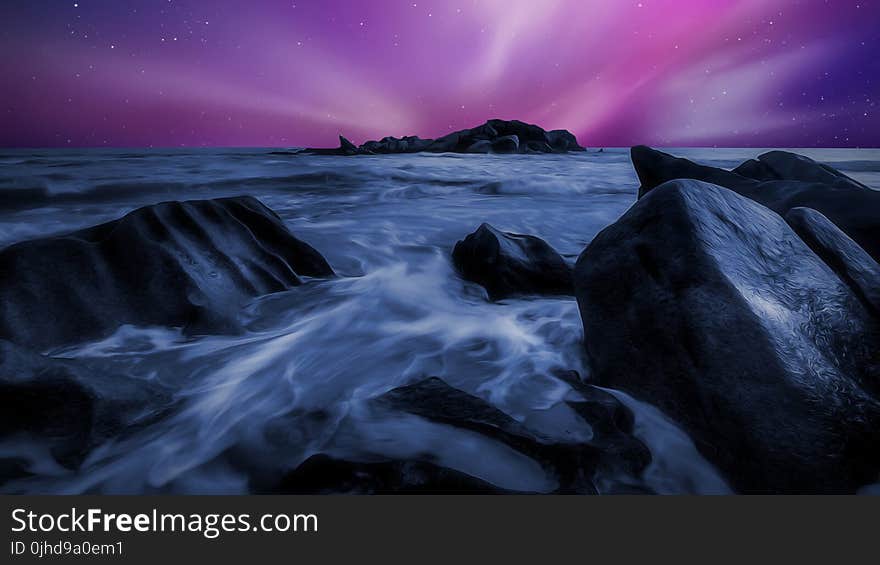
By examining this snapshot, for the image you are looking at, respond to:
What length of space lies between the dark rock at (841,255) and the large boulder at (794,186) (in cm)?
80

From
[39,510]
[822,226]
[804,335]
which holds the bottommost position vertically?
[39,510]

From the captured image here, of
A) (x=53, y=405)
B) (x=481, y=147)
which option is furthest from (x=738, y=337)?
(x=481, y=147)

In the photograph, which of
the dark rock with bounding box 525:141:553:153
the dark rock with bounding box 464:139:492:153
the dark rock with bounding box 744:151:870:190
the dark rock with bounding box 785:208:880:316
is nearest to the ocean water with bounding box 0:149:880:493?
the dark rock with bounding box 785:208:880:316

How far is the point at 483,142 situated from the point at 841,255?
36.1 meters

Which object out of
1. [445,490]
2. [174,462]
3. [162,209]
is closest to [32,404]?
[174,462]

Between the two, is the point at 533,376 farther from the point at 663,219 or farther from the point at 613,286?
the point at 663,219

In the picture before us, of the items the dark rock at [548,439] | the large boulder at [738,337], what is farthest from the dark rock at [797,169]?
the dark rock at [548,439]

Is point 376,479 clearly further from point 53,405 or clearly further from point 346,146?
point 346,146

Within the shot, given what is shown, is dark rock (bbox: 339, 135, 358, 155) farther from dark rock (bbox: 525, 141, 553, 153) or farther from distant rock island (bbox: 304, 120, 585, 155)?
dark rock (bbox: 525, 141, 553, 153)

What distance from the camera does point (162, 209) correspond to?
3072mm

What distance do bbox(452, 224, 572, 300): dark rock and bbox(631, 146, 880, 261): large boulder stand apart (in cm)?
165

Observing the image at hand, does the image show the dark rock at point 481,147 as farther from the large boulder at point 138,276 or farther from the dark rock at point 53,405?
the dark rock at point 53,405

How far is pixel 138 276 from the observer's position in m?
2.69

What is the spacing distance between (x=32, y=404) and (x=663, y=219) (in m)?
2.51
